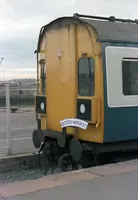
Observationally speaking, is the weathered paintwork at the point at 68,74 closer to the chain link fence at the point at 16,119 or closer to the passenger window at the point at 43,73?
the passenger window at the point at 43,73

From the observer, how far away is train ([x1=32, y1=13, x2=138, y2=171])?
23.0 ft

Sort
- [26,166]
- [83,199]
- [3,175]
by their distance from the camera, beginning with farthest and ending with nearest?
[26,166] < [3,175] < [83,199]

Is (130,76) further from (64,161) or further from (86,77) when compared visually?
(64,161)

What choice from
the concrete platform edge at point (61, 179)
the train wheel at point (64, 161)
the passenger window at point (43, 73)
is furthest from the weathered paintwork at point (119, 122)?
the passenger window at point (43, 73)

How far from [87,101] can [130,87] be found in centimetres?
95

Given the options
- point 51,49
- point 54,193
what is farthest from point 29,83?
point 54,193

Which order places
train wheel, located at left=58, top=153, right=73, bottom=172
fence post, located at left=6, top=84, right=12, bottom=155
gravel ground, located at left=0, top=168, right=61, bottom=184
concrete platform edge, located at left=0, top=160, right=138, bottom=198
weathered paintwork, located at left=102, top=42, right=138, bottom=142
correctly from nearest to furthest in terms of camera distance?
concrete platform edge, located at left=0, top=160, right=138, bottom=198 < weathered paintwork, located at left=102, top=42, right=138, bottom=142 < train wheel, located at left=58, top=153, right=73, bottom=172 < gravel ground, located at left=0, top=168, right=61, bottom=184 < fence post, located at left=6, top=84, right=12, bottom=155

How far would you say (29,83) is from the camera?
10062 mm

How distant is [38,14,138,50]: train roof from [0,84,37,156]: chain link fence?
6.82ft

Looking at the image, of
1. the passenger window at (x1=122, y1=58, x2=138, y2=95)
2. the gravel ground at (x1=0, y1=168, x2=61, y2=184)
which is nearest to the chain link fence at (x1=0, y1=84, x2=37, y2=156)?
the gravel ground at (x1=0, y1=168, x2=61, y2=184)

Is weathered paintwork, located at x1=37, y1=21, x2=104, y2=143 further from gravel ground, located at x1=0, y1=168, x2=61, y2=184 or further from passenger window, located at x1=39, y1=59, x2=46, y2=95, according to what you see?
gravel ground, located at x1=0, y1=168, x2=61, y2=184

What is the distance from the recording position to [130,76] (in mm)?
7375

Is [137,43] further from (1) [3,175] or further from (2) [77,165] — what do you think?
(1) [3,175]

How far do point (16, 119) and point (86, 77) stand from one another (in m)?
3.07
